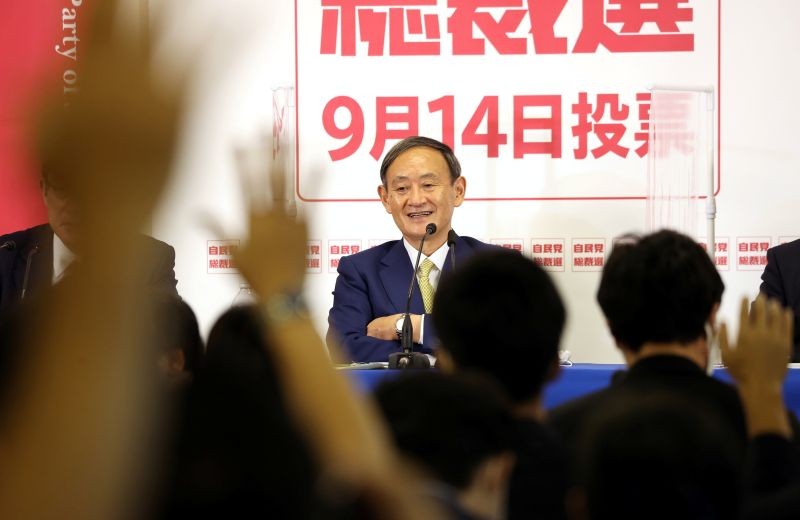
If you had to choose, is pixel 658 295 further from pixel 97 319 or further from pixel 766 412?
pixel 97 319

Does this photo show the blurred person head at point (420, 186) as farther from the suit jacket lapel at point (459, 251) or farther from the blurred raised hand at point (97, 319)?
the blurred raised hand at point (97, 319)

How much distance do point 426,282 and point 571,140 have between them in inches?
47.4

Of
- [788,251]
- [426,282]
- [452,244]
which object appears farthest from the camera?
[788,251]

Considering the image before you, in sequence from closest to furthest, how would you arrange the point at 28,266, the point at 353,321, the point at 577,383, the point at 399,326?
the point at 577,383 → the point at 28,266 → the point at 399,326 → the point at 353,321

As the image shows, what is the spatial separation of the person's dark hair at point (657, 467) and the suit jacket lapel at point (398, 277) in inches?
114

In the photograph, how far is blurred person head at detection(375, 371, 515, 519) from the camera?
0.84 m

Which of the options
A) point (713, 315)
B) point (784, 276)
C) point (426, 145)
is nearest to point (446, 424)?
point (713, 315)

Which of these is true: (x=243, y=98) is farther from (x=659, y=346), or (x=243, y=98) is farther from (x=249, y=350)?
(x=249, y=350)

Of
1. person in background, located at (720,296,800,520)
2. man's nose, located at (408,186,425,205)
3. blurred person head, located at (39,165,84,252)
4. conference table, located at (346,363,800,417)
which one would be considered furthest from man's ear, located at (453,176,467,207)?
blurred person head, located at (39,165,84,252)

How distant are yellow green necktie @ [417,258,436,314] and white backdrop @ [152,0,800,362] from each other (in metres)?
0.82

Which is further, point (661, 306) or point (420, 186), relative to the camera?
point (420, 186)

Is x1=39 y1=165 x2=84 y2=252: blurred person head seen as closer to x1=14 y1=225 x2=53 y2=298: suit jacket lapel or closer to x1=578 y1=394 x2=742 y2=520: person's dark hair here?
x1=578 y1=394 x2=742 y2=520: person's dark hair

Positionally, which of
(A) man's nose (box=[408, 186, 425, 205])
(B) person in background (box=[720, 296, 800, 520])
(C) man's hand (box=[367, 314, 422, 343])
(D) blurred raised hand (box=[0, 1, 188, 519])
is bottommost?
(C) man's hand (box=[367, 314, 422, 343])

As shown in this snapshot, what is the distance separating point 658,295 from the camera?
1715mm
